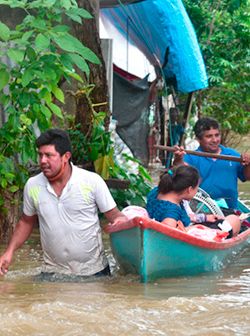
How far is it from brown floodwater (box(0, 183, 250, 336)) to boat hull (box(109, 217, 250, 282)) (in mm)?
92

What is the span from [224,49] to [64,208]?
11860 millimetres

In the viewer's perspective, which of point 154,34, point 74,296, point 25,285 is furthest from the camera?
point 154,34

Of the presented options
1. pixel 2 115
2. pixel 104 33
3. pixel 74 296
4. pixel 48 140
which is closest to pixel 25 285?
pixel 74 296

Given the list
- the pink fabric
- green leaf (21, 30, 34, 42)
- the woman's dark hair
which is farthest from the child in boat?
green leaf (21, 30, 34, 42)

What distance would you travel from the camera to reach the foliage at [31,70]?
7602 mm

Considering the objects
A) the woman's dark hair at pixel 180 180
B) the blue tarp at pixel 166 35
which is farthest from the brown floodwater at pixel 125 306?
the blue tarp at pixel 166 35

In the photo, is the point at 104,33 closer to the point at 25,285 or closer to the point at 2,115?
the point at 2,115

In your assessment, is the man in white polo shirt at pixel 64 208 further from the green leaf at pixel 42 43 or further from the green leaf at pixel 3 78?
the green leaf at pixel 3 78

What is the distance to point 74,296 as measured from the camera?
697 cm

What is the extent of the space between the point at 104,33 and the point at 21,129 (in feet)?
19.1

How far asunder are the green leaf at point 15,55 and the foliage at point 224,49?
10.5 m

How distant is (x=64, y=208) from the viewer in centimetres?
719

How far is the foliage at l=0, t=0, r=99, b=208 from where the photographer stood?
7602mm

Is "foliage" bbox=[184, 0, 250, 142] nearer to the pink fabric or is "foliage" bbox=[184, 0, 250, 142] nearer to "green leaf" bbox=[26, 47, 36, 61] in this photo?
the pink fabric
